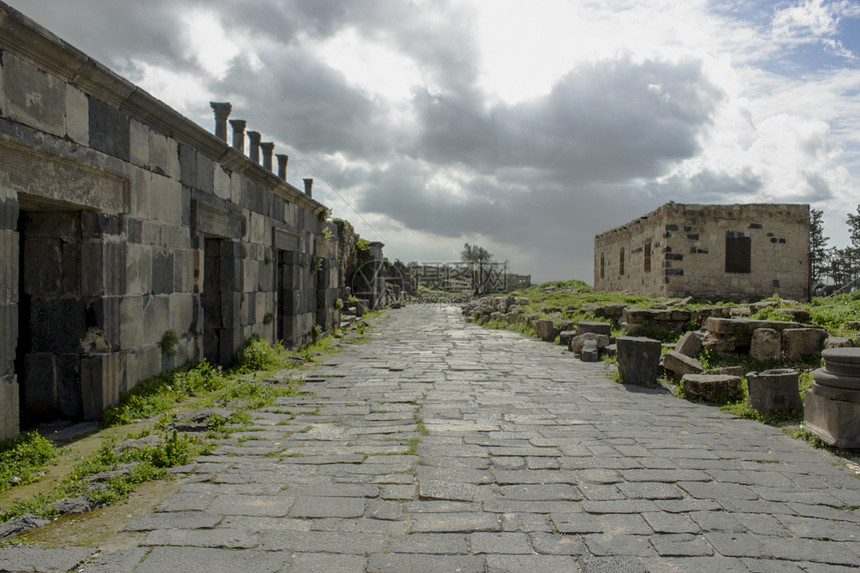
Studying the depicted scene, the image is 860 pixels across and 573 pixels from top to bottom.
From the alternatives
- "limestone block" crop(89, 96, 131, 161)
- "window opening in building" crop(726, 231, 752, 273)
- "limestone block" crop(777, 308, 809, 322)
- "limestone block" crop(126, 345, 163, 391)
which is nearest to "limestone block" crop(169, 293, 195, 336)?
"limestone block" crop(126, 345, 163, 391)

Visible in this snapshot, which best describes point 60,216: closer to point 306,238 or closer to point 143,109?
point 143,109

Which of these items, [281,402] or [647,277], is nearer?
[281,402]

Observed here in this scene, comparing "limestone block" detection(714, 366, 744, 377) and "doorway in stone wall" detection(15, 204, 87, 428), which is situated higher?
"doorway in stone wall" detection(15, 204, 87, 428)

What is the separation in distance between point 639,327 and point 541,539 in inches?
357

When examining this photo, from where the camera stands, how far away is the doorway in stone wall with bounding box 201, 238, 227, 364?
382 inches

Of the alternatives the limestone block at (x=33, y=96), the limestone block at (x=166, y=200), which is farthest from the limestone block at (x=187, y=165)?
the limestone block at (x=33, y=96)

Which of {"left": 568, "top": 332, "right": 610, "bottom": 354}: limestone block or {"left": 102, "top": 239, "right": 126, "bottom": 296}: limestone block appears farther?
{"left": 568, "top": 332, "right": 610, "bottom": 354}: limestone block

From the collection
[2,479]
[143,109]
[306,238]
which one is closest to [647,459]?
[2,479]

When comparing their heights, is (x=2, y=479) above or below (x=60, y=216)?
below

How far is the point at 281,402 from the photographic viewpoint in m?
7.26

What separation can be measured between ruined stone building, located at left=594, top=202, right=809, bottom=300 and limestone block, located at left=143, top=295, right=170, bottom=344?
16.3 metres

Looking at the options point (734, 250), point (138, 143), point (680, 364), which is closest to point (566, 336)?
point (680, 364)

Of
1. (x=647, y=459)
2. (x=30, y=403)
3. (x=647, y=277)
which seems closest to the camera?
(x=647, y=459)

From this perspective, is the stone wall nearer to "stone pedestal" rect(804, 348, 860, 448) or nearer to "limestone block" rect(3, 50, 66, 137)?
"stone pedestal" rect(804, 348, 860, 448)
